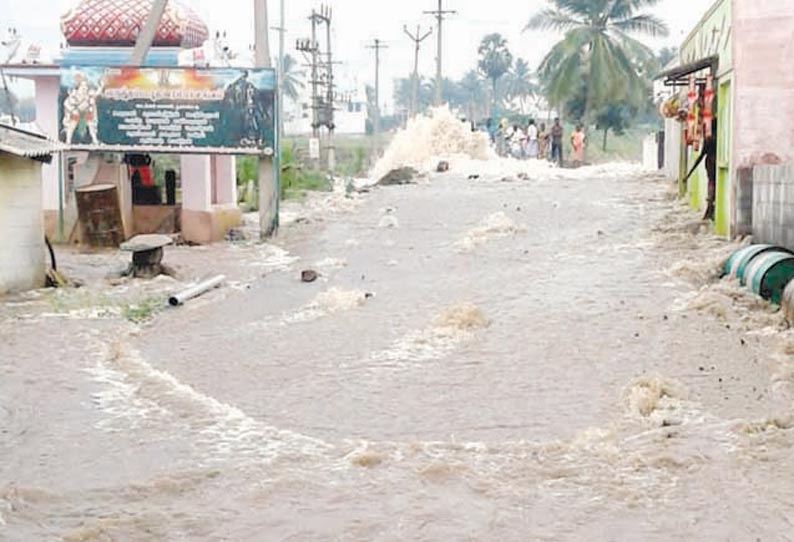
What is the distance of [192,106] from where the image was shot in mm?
18859

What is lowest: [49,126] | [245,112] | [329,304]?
[329,304]

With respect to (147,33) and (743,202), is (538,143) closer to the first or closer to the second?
(147,33)

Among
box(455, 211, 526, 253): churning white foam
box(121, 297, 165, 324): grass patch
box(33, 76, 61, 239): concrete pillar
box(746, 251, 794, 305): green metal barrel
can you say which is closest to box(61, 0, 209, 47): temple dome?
box(33, 76, 61, 239): concrete pillar

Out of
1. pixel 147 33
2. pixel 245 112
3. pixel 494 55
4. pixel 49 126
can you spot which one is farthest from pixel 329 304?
pixel 494 55

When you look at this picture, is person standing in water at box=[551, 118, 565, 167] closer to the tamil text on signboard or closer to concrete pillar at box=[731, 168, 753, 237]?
the tamil text on signboard

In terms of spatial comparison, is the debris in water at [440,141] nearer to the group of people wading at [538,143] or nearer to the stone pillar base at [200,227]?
the group of people wading at [538,143]

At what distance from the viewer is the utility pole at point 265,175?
1953 centimetres

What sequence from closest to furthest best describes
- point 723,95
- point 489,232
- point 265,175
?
point 723,95 → point 489,232 → point 265,175

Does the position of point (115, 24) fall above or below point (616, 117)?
above

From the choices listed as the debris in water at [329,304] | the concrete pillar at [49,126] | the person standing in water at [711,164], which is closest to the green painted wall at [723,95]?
the person standing in water at [711,164]

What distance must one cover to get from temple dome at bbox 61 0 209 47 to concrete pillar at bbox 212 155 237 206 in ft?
7.24

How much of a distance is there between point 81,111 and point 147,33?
64.1 inches

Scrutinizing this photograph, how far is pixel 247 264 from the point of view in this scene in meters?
17.2

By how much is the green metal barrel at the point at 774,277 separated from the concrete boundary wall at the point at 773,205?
0.77 m
